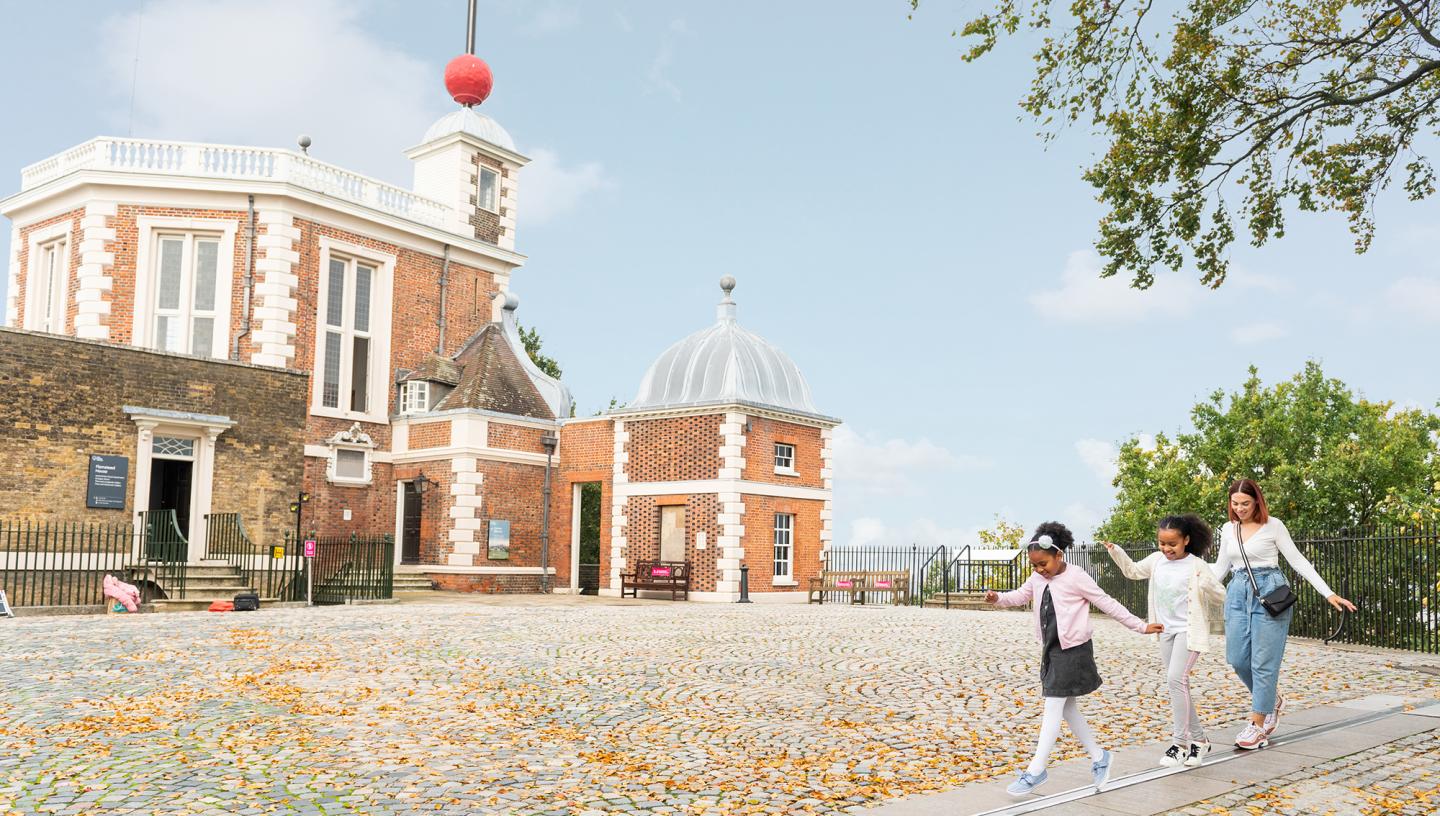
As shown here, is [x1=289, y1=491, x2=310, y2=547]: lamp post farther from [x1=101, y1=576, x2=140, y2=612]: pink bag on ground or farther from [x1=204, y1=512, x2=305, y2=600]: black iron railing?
[x1=101, y1=576, x2=140, y2=612]: pink bag on ground

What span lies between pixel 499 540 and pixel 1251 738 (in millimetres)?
23432

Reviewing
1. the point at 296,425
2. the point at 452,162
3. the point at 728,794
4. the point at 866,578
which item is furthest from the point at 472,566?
the point at 728,794

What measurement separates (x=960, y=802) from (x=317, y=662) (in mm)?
8256

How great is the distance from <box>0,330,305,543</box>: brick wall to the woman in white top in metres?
19.8

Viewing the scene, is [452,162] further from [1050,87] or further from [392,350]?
[1050,87]

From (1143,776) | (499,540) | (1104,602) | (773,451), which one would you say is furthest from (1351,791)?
(499,540)

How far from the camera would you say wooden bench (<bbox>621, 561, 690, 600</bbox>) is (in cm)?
2792

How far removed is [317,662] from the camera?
12305mm

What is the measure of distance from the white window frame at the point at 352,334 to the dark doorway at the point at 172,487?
5.55 m

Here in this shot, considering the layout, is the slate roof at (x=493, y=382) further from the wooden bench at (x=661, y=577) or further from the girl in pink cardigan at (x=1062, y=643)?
the girl in pink cardigan at (x=1062, y=643)

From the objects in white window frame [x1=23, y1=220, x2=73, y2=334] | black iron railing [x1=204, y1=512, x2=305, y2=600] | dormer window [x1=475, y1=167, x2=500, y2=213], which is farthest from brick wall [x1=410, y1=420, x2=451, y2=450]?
white window frame [x1=23, y1=220, x2=73, y2=334]

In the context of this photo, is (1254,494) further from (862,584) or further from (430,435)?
(430,435)

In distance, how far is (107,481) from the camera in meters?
21.1

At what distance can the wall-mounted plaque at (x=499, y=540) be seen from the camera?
95.5 feet
